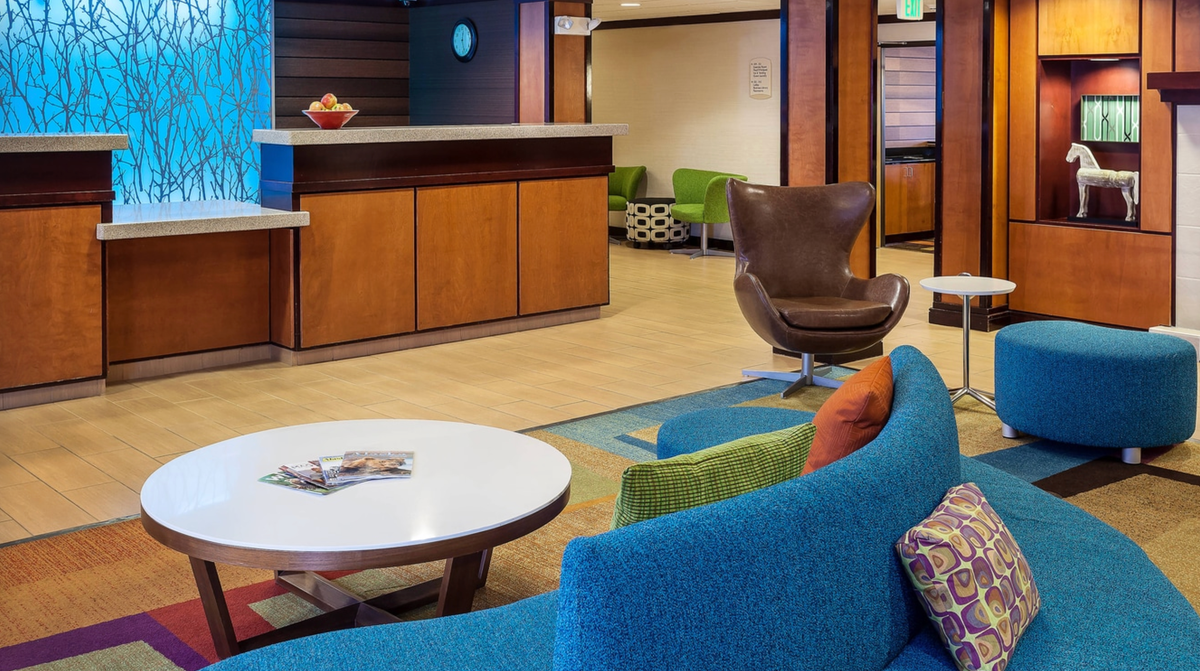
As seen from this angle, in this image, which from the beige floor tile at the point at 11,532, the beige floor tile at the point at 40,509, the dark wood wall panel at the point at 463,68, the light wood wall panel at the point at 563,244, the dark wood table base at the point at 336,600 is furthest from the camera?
the dark wood wall panel at the point at 463,68

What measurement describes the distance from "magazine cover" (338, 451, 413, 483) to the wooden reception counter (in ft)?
11.7

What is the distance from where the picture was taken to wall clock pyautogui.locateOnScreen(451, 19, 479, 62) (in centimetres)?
1070

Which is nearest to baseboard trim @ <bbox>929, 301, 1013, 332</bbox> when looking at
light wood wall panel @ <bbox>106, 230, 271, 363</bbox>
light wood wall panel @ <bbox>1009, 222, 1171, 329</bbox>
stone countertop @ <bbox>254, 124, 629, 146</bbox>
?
light wood wall panel @ <bbox>1009, 222, 1171, 329</bbox>

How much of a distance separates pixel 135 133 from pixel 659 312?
12.0 ft

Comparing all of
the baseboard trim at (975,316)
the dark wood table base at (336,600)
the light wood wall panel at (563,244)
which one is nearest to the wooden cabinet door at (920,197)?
the baseboard trim at (975,316)

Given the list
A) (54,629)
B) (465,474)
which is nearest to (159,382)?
(54,629)

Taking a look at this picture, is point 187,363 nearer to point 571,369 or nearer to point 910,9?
point 571,369

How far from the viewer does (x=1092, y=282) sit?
7.33 m

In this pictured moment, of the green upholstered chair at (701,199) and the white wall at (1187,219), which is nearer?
the white wall at (1187,219)

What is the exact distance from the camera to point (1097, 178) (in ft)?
23.8

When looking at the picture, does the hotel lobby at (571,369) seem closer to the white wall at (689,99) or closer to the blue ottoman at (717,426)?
the blue ottoman at (717,426)

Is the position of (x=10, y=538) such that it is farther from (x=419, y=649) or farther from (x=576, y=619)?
(x=576, y=619)

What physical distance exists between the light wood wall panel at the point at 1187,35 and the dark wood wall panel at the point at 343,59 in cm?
716

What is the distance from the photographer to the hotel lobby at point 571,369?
2.04m
